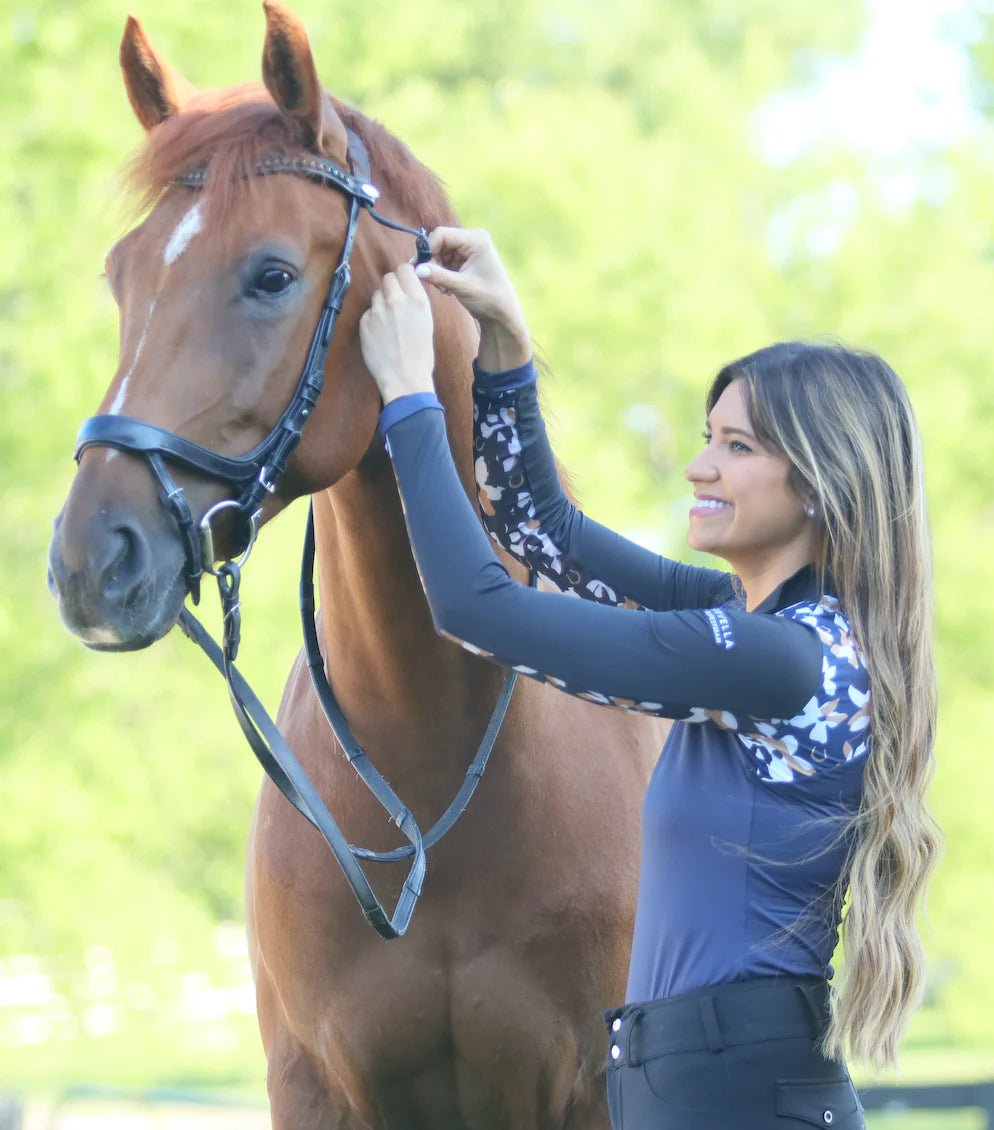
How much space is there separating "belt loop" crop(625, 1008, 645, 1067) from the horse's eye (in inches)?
51.7

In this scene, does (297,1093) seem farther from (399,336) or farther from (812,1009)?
(399,336)

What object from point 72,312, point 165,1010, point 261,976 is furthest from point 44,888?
point 261,976

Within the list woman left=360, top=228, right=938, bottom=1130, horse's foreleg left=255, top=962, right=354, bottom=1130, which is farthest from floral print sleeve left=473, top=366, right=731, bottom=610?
horse's foreleg left=255, top=962, right=354, bottom=1130

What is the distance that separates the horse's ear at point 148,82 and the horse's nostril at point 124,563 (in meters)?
1.06

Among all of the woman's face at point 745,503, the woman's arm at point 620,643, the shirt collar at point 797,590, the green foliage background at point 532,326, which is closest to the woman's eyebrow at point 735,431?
the woman's face at point 745,503

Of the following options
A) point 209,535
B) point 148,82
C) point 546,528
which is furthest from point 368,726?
point 148,82

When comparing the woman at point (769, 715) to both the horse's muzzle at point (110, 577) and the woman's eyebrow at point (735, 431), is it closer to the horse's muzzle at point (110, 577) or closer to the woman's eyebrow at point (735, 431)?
the woman's eyebrow at point (735, 431)

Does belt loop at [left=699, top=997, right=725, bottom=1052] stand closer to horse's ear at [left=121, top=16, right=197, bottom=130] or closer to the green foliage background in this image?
horse's ear at [left=121, top=16, right=197, bottom=130]

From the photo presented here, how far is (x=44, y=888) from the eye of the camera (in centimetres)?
757

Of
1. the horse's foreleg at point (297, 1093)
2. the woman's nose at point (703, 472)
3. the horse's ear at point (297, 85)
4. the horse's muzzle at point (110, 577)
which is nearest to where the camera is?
the horse's muzzle at point (110, 577)

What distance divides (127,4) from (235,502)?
625cm

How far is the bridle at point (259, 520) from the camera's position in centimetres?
239

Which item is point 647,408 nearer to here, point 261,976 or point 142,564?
point 261,976

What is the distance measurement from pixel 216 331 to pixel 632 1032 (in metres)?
1.30
